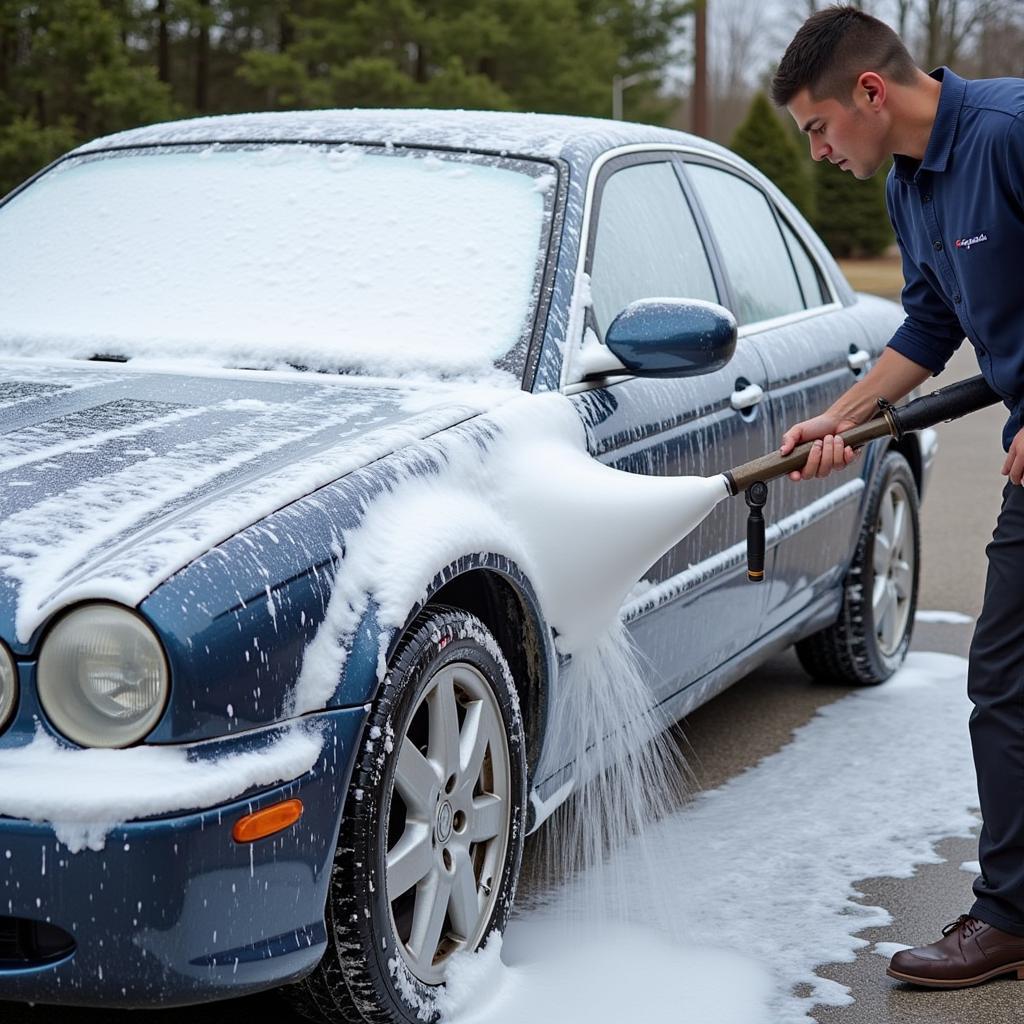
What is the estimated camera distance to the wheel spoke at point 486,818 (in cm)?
298

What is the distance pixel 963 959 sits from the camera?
322 centimetres

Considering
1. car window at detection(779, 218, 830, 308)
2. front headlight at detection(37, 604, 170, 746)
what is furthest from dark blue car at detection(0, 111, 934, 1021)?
car window at detection(779, 218, 830, 308)

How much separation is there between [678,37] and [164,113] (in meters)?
20.2

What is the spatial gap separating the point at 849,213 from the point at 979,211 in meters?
37.3

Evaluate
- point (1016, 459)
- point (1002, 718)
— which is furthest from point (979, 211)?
point (1002, 718)

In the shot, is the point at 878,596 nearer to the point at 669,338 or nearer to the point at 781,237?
the point at 781,237

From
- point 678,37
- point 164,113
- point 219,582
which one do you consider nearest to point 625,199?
point 219,582

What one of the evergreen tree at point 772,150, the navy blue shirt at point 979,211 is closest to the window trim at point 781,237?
the navy blue shirt at point 979,211

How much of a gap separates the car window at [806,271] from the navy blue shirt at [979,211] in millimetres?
2072

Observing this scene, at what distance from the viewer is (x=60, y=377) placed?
3.42 meters

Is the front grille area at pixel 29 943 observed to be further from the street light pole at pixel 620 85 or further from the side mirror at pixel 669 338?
the street light pole at pixel 620 85

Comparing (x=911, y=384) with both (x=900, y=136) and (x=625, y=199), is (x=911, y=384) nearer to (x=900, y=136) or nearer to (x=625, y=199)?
(x=900, y=136)

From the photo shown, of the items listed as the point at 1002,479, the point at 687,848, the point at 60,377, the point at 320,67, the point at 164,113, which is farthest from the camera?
the point at 320,67

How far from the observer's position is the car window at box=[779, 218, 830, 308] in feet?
17.3
